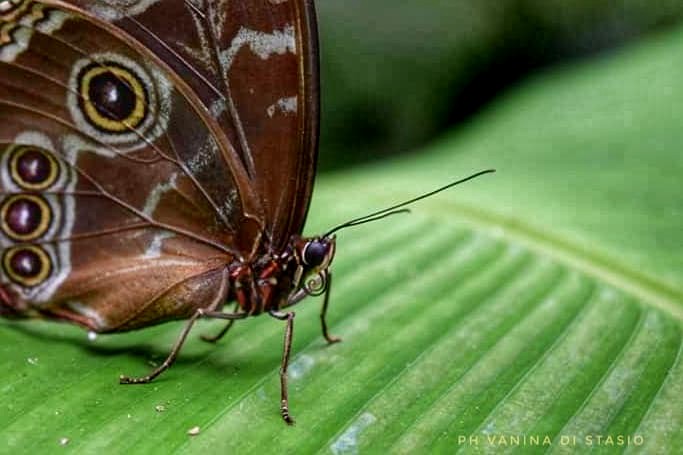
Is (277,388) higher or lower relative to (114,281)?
lower

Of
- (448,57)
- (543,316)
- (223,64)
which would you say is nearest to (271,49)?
(223,64)

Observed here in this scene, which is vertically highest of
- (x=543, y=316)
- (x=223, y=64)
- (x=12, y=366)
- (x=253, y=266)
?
(x=223, y=64)

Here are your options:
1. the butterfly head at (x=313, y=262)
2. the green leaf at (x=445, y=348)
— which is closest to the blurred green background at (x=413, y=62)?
the green leaf at (x=445, y=348)

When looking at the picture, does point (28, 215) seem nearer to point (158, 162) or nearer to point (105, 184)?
point (105, 184)

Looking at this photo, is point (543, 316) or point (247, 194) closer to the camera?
point (247, 194)

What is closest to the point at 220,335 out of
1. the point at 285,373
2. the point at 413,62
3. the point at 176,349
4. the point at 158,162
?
the point at 176,349

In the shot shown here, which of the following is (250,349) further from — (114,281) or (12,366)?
(12,366)

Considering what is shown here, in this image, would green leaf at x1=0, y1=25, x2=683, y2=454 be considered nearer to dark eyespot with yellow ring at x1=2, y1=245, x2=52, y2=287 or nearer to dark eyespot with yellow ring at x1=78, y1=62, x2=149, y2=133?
dark eyespot with yellow ring at x1=2, y1=245, x2=52, y2=287
